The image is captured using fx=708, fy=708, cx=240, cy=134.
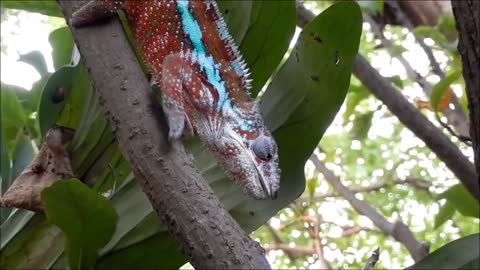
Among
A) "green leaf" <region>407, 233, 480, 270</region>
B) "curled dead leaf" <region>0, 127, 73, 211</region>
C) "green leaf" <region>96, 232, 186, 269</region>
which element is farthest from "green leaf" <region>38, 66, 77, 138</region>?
"green leaf" <region>407, 233, 480, 270</region>

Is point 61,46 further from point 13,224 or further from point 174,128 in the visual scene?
point 174,128

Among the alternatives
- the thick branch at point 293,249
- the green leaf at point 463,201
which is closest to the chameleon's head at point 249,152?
the green leaf at point 463,201

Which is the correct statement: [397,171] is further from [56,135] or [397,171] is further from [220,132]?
[56,135]

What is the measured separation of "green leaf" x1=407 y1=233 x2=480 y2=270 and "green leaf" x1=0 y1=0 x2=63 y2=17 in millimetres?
579


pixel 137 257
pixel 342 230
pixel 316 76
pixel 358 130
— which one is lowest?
pixel 342 230

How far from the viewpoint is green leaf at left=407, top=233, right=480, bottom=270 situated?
0.62m

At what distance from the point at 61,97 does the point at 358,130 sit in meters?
0.80

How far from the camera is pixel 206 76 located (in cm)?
91

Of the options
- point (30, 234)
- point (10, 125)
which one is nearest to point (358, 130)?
point (10, 125)

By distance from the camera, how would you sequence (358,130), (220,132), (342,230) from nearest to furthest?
(220,132), (358,130), (342,230)

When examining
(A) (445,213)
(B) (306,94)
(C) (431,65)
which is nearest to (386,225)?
(A) (445,213)

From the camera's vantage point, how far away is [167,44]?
0.93 m

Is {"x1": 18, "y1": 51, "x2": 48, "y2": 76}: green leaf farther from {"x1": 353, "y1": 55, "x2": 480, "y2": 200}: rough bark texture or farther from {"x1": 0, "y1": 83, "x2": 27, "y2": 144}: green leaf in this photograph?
{"x1": 353, "y1": 55, "x2": 480, "y2": 200}: rough bark texture

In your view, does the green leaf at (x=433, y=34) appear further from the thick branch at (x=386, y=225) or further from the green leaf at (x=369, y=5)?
the thick branch at (x=386, y=225)
